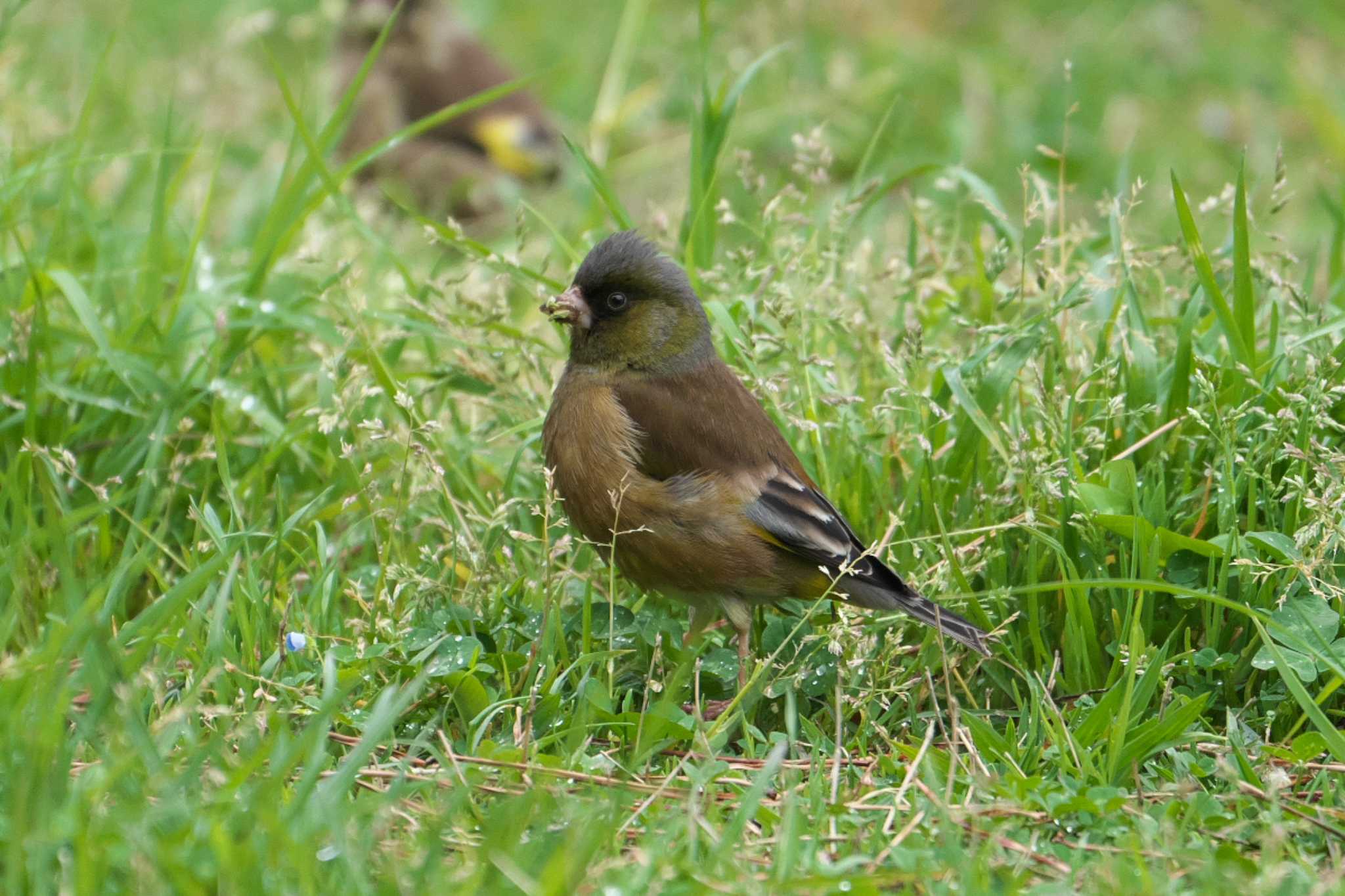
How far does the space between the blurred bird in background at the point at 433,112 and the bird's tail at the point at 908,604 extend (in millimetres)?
5201

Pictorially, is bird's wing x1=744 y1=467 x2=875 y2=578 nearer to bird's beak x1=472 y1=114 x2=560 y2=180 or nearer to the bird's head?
the bird's head

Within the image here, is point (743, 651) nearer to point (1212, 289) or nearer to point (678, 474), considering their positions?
point (678, 474)

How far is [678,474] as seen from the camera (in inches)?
141

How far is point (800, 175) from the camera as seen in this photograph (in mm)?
4645

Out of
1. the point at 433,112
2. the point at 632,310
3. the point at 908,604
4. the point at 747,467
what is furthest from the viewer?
the point at 433,112

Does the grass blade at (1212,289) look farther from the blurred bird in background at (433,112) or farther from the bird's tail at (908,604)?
the blurred bird in background at (433,112)

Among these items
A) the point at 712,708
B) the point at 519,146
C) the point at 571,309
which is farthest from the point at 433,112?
the point at 712,708

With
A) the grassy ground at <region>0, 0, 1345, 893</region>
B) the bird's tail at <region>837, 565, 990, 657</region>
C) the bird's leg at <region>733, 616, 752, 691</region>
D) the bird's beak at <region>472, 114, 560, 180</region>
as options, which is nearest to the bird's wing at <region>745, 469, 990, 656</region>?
the bird's tail at <region>837, 565, 990, 657</region>

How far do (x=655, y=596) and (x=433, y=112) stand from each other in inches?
205

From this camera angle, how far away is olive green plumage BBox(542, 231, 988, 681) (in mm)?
3506

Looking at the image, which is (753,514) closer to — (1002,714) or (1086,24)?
(1002,714)

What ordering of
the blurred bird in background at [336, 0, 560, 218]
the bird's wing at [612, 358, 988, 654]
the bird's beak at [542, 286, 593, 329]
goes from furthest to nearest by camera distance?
1. the blurred bird in background at [336, 0, 560, 218]
2. the bird's beak at [542, 286, 593, 329]
3. the bird's wing at [612, 358, 988, 654]

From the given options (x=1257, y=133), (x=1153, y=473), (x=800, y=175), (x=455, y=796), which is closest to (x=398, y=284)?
(x=800, y=175)

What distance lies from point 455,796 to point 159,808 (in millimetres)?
463
